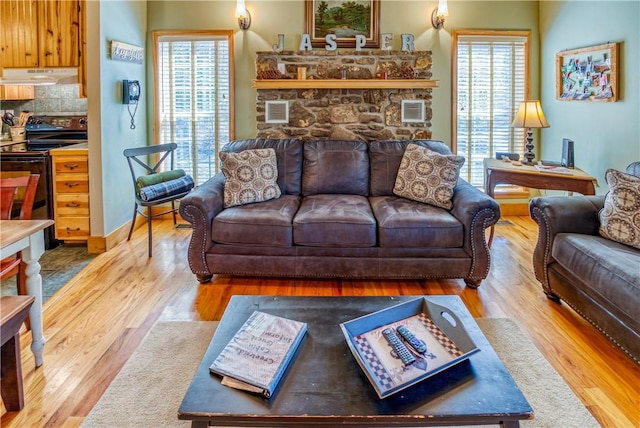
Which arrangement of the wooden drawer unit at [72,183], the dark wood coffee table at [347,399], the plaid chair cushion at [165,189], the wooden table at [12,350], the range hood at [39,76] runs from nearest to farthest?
the dark wood coffee table at [347,399] → the wooden table at [12,350] → the plaid chair cushion at [165,189] → the wooden drawer unit at [72,183] → the range hood at [39,76]

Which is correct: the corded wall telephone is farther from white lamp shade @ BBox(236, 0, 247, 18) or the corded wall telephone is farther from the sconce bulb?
the sconce bulb

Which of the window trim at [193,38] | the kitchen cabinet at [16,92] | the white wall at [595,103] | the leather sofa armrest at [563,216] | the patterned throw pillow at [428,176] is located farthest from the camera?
the window trim at [193,38]

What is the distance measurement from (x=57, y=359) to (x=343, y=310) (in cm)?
148

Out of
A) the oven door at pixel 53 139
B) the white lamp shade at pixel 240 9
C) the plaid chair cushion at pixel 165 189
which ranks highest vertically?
the white lamp shade at pixel 240 9

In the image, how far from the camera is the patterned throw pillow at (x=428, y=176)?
3.55 meters

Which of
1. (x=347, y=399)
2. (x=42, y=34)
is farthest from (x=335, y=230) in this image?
(x=42, y=34)

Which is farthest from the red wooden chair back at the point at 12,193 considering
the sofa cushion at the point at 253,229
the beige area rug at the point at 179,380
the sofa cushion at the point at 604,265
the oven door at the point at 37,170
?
the sofa cushion at the point at 604,265

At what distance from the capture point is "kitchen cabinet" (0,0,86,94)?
4.12 m

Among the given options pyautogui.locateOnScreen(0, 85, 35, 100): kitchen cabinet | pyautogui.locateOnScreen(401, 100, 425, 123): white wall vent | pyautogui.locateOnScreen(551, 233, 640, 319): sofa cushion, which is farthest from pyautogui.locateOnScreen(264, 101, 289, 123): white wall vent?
pyautogui.locateOnScreen(551, 233, 640, 319): sofa cushion

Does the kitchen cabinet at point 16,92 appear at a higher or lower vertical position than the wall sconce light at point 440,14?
lower

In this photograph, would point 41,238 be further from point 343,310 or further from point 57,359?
point 343,310

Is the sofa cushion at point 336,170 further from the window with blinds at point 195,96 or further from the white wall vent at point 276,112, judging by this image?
the window with blinds at point 195,96

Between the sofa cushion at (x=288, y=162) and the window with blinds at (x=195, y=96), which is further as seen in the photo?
the window with blinds at (x=195, y=96)

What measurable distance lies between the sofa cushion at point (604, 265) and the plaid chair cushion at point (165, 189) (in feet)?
10.2
